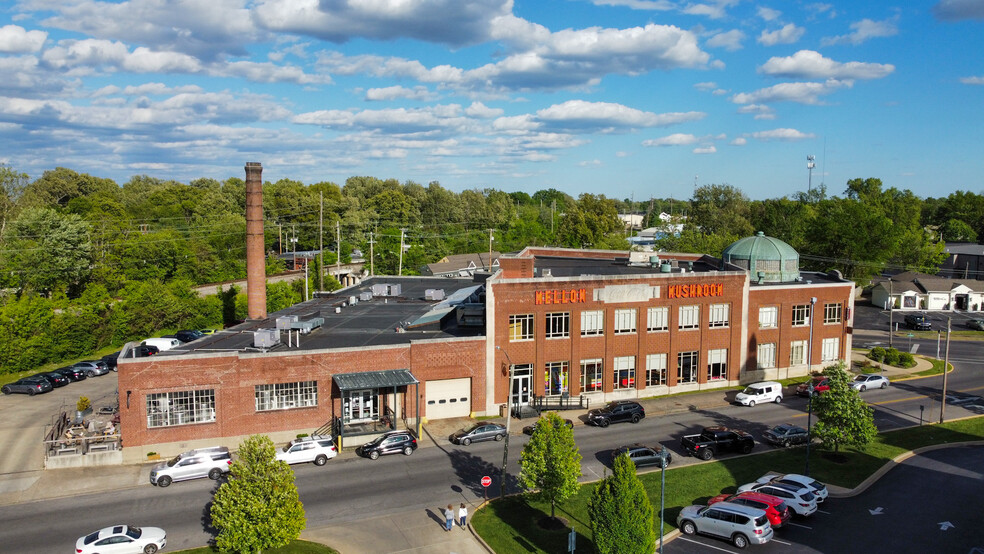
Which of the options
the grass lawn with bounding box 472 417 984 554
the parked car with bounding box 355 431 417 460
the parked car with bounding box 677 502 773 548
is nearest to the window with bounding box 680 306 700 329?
the grass lawn with bounding box 472 417 984 554

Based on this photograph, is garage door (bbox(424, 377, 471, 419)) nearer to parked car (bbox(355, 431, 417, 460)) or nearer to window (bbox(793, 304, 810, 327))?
parked car (bbox(355, 431, 417, 460))

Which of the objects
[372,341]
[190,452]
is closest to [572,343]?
[372,341]

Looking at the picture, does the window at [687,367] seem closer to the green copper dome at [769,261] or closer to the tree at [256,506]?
the green copper dome at [769,261]

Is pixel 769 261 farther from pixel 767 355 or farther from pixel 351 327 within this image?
pixel 351 327

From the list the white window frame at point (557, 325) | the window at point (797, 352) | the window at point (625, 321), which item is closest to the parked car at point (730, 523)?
the white window frame at point (557, 325)

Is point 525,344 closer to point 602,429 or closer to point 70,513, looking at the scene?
point 602,429

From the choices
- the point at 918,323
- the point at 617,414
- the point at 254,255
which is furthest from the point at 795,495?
the point at 918,323
